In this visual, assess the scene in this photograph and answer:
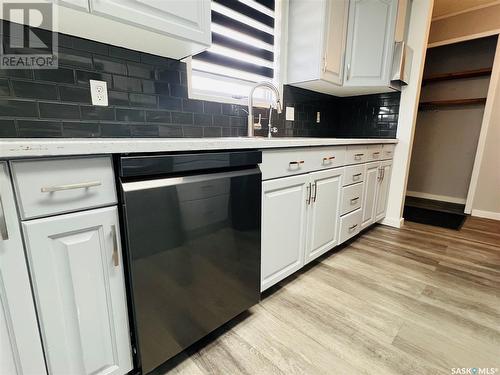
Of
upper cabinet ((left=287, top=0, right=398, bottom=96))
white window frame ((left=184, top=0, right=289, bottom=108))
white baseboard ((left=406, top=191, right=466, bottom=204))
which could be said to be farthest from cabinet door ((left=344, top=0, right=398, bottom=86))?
white baseboard ((left=406, top=191, right=466, bottom=204))

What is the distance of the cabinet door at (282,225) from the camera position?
4.14 ft

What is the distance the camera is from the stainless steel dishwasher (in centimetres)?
78

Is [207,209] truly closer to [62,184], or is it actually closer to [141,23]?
[62,184]

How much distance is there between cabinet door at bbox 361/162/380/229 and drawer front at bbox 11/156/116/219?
2.01 meters

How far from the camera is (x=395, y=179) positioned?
8.41 ft

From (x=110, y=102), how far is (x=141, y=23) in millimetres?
436

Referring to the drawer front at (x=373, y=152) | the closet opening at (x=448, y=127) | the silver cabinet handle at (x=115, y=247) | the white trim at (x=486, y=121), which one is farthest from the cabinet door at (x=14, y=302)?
the white trim at (x=486, y=121)

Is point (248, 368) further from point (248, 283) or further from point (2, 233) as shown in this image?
point (2, 233)

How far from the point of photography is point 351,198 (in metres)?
1.97

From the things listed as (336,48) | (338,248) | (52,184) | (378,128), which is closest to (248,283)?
(52,184)

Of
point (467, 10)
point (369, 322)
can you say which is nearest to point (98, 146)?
point (369, 322)

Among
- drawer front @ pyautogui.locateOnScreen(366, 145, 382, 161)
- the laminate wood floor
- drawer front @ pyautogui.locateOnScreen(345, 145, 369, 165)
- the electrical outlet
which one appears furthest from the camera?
drawer front @ pyautogui.locateOnScreen(366, 145, 382, 161)

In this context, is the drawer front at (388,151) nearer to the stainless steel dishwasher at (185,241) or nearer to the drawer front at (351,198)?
the drawer front at (351,198)

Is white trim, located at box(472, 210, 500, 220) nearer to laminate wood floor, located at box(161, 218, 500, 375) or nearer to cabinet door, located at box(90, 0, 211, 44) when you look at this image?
laminate wood floor, located at box(161, 218, 500, 375)
